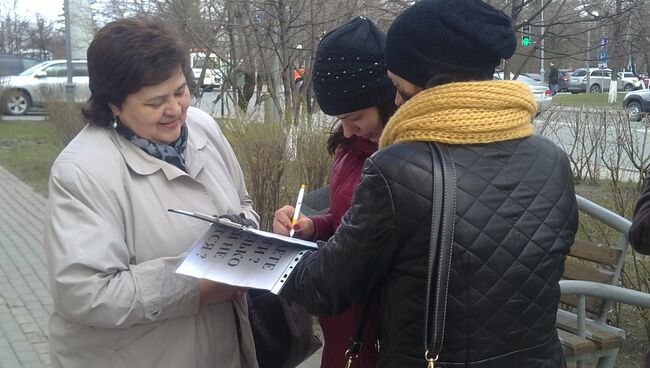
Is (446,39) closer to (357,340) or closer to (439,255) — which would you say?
(439,255)

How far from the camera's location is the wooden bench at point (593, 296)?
287 centimetres

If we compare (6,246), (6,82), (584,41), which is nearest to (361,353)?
(6,246)

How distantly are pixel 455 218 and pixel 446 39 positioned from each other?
0.39 metres

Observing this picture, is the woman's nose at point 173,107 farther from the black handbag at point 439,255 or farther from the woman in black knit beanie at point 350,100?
the black handbag at point 439,255

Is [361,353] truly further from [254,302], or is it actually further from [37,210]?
[37,210]

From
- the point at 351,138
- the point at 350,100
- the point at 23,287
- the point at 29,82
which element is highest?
the point at 350,100

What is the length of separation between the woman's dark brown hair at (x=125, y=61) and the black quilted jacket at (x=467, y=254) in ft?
2.68

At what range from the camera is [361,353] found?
190cm

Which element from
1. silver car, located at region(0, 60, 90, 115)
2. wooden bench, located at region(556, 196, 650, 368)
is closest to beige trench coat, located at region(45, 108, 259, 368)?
wooden bench, located at region(556, 196, 650, 368)

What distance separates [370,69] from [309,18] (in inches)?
241

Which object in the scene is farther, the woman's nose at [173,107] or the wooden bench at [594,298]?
the wooden bench at [594,298]

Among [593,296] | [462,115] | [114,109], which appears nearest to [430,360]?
[462,115]

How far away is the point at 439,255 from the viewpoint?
4.84 feet

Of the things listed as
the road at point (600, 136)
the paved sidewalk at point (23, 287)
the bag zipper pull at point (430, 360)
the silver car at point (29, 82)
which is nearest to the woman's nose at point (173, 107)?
the bag zipper pull at point (430, 360)
